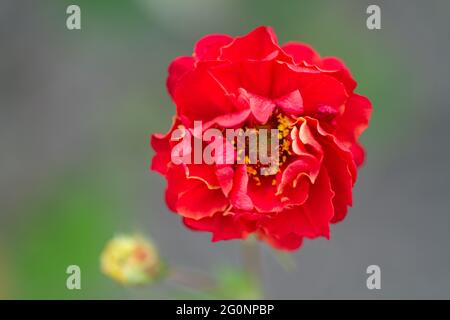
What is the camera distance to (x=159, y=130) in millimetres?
2312

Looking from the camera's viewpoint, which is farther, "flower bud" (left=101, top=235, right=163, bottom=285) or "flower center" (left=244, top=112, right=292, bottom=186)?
"flower bud" (left=101, top=235, right=163, bottom=285)

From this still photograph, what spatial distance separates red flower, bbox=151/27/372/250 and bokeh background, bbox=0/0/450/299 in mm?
1050

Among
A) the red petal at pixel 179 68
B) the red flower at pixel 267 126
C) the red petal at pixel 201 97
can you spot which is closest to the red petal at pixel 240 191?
the red flower at pixel 267 126

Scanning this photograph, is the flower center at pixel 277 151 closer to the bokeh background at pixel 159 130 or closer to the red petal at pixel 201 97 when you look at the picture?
the red petal at pixel 201 97

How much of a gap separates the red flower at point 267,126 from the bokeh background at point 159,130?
3.45 feet

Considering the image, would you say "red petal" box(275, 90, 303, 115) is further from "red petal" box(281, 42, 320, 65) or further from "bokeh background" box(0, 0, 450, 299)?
"bokeh background" box(0, 0, 450, 299)

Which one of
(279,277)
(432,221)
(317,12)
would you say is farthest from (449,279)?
(317,12)

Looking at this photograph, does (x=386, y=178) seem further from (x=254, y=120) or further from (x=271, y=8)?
(x=254, y=120)

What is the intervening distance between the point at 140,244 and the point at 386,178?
3.81 feet

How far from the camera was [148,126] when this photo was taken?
237 cm

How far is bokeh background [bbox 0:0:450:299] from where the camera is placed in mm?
2293

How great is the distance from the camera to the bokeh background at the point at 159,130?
2293 millimetres

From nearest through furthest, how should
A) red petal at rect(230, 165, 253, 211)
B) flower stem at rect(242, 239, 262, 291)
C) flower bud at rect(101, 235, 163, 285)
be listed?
red petal at rect(230, 165, 253, 211), flower bud at rect(101, 235, 163, 285), flower stem at rect(242, 239, 262, 291)

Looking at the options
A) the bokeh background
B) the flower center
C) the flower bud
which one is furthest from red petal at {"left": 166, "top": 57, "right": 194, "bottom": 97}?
the bokeh background
